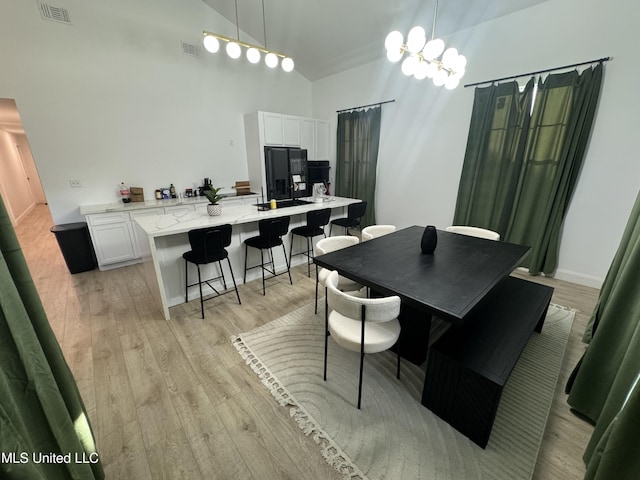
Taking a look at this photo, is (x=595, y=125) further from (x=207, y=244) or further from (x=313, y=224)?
(x=207, y=244)

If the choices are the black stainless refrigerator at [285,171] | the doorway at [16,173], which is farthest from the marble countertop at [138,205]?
the doorway at [16,173]

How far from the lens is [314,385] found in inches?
72.4

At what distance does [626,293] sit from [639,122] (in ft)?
8.24

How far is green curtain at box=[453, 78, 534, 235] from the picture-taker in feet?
10.8

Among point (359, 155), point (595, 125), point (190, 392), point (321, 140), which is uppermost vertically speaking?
point (321, 140)

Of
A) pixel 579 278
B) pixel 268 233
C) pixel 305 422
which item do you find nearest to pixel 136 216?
pixel 268 233

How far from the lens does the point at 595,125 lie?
286cm

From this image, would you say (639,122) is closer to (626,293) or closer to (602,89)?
(602,89)

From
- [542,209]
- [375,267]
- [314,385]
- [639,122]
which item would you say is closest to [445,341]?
[375,267]

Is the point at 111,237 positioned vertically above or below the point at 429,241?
below

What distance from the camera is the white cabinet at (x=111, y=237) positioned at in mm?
3570

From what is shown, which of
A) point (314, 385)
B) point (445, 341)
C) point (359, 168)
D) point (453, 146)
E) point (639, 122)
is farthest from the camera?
point (359, 168)

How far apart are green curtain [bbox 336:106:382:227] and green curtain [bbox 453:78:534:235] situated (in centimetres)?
165

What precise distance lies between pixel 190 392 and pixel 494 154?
4.36 metres
